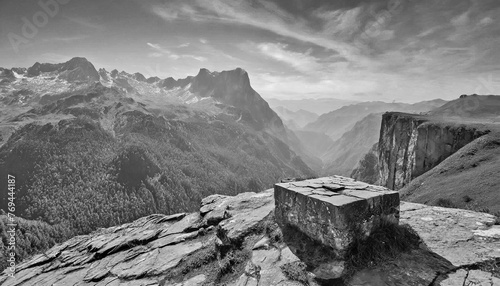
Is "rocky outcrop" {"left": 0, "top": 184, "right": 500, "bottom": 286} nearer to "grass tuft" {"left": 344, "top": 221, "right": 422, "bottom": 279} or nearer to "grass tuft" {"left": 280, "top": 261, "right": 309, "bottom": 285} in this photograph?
"grass tuft" {"left": 280, "top": 261, "right": 309, "bottom": 285}

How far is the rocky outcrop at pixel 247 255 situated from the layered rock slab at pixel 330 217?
750 millimetres

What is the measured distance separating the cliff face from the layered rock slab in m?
60.7

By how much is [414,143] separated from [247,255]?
252 ft

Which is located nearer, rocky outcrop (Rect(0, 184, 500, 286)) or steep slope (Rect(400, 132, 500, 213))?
rocky outcrop (Rect(0, 184, 500, 286))

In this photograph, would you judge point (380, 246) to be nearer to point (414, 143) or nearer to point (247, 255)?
point (247, 255)

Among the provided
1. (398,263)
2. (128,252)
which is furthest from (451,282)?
(128,252)

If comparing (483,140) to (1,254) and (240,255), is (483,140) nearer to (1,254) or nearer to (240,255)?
(240,255)

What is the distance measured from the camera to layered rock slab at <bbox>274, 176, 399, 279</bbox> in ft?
35.1

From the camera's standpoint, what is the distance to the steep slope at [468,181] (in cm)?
2977

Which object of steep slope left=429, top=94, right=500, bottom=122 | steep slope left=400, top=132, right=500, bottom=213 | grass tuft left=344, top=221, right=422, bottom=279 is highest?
steep slope left=429, top=94, right=500, bottom=122

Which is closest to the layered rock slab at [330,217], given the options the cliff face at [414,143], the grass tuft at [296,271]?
the grass tuft at [296,271]

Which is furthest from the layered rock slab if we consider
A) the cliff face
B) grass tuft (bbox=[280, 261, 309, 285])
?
the cliff face

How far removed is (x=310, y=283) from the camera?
10.5 meters

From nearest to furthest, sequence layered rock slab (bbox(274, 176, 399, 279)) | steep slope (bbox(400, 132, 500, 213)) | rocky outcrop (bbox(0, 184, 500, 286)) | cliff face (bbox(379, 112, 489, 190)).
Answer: rocky outcrop (bbox(0, 184, 500, 286))
layered rock slab (bbox(274, 176, 399, 279))
steep slope (bbox(400, 132, 500, 213))
cliff face (bbox(379, 112, 489, 190))
